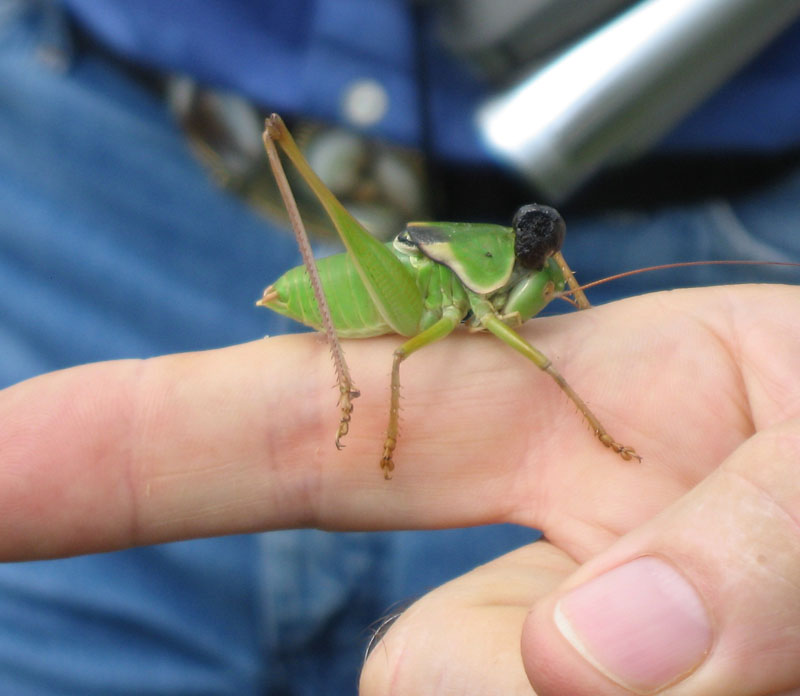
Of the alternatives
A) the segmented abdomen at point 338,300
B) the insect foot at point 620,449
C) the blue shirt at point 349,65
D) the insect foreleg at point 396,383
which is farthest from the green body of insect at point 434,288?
the blue shirt at point 349,65

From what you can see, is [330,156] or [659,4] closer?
[659,4]

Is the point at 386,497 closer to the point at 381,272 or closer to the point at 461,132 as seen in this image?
the point at 381,272

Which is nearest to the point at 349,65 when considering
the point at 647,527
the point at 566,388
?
the point at 566,388

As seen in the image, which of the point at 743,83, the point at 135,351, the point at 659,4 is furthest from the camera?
the point at 743,83

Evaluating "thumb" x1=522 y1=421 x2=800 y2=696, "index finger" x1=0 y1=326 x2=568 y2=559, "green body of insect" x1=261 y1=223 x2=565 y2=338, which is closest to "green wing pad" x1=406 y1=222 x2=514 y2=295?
"green body of insect" x1=261 y1=223 x2=565 y2=338

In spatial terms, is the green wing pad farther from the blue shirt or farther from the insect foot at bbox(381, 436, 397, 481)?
the blue shirt

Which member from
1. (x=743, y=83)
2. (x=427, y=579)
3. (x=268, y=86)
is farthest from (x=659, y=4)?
(x=427, y=579)

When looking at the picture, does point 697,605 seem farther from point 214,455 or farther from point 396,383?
point 214,455
